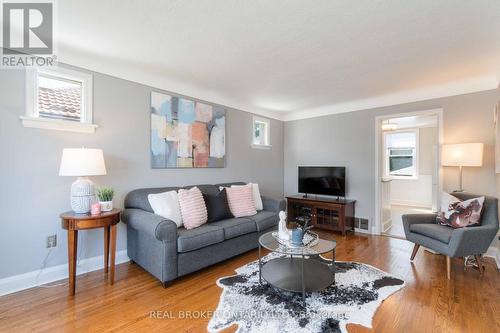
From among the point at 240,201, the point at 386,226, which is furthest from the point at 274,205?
the point at 386,226

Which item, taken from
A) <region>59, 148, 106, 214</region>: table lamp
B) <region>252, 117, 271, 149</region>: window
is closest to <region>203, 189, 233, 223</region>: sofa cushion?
<region>59, 148, 106, 214</region>: table lamp

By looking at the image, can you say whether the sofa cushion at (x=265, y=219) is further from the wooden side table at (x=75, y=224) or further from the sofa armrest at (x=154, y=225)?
the wooden side table at (x=75, y=224)

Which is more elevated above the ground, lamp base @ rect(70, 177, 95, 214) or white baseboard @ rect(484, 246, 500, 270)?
lamp base @ rect(70, 177, 95, 214)

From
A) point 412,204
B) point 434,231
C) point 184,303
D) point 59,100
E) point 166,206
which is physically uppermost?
point 59,100

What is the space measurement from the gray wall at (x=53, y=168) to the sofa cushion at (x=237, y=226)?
3.14ft

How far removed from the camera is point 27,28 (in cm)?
209

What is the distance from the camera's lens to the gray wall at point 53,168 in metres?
2.16

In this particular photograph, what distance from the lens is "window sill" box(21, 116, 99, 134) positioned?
2.23 m

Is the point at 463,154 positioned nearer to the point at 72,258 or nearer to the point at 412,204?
the point at 412,204

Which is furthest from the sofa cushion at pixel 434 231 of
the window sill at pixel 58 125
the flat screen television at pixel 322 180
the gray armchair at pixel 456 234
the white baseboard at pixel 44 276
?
the window sill at pixel 58 125

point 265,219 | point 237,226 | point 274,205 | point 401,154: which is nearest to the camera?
point 237,226

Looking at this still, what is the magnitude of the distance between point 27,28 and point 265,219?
3156mm

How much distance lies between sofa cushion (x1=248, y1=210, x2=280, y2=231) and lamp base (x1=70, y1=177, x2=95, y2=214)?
188cm

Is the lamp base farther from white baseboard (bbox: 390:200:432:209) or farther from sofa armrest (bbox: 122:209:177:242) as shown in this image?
white baseboard (bbox: 390:200:432:209)
